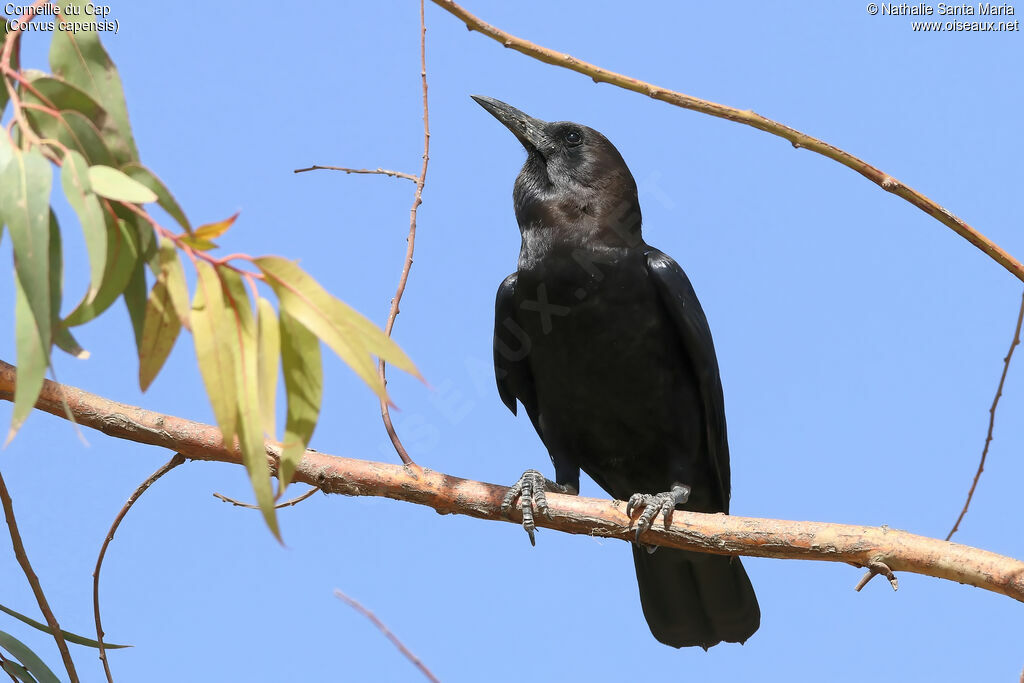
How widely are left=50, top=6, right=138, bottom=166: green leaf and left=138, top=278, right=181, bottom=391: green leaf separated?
423mm

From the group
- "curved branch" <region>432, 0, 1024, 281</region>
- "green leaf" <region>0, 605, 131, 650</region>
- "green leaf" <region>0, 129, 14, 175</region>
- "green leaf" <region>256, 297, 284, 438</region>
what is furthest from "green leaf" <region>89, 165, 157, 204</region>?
"green leaf" <region>0, 605, 131, 650</region>

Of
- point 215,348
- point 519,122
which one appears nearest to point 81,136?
point 215,348

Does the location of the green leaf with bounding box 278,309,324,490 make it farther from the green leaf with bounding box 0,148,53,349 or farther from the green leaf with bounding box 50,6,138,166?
the green leaf with bounding box 50,6,138,166

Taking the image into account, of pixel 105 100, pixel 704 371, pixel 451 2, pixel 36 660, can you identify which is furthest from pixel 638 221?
pixel 36 660

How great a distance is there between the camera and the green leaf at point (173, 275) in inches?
67.9

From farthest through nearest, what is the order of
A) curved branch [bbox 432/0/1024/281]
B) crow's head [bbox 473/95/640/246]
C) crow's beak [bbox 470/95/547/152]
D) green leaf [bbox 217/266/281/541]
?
crow's beak [bbox 470/95/547/152] < crow's head [bbox 473/95/640/246] < curved branch [bbox 432/0/1024/281] < green leaf [bbox 217/266/281/541]

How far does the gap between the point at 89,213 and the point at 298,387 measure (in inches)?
19.2

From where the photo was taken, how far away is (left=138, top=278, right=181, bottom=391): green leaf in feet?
5.95

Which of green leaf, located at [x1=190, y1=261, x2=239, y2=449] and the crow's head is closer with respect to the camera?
green leaf, located at [x1=190, y1=261, x2=239, y2=449]

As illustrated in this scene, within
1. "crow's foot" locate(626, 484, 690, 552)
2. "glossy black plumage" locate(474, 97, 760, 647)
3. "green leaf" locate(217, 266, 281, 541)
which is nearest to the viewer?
"green leaf" locate(217, 266, 281, 541)

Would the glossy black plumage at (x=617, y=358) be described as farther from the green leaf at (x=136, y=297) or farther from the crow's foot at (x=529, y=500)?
the green leaf at (x=136, y=297)

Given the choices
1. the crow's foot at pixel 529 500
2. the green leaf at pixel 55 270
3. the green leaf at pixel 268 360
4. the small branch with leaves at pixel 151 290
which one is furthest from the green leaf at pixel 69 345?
the crow's foot at pixel 529 500

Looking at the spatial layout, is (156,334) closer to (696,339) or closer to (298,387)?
(298,387)

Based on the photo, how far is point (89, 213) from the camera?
1.61m
